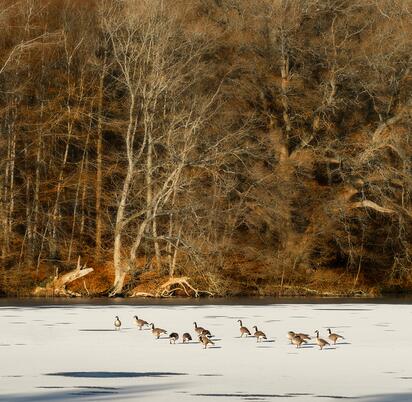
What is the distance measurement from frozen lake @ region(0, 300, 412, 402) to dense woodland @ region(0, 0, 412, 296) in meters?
12.0

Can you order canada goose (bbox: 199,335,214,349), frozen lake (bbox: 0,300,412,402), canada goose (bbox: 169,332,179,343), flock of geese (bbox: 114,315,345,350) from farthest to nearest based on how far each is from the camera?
canada goose (bbox: 169,332,179,343) → flock of geese (bbox: 114,315,345,350) → canada goose (bbox: 199,335,214,349) → frozen lake (bbox: 0,300,412,402)

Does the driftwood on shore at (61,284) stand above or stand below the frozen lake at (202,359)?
below

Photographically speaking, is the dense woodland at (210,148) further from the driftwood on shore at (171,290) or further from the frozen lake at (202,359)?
the frozen lake at (202,359)

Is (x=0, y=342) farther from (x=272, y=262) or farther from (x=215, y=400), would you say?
(x=272, y=262)

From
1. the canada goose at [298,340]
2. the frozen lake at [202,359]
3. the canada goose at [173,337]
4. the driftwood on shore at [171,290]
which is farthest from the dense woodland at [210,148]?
the canada goose at [298,340]

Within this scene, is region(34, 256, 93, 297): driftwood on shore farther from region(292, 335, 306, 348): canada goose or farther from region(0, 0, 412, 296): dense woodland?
region(292, 335, 306, 348): canada goose

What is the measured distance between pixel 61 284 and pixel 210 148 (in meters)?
7.33

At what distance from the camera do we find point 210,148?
42.8m

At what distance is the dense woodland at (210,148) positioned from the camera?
44156 millimetres

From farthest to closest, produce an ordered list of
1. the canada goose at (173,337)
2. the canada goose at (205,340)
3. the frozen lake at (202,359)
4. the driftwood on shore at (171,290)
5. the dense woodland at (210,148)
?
the dense woodland at (210,148), the driftwood on shore at (171,290), the canada goose at (173,337), the canada goose at (205,340), the frozen lake at (202,359)

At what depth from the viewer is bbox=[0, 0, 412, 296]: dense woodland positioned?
44.2 metres

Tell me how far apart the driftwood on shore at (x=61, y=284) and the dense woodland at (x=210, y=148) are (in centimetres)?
12

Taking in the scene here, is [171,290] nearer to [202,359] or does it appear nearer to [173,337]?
[173,337]

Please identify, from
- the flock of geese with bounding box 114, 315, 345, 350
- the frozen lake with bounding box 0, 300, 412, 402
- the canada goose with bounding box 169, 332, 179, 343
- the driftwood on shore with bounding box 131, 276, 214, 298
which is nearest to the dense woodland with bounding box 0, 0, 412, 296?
the driftwood on shore with bounding box 131, 276, 214, 298
